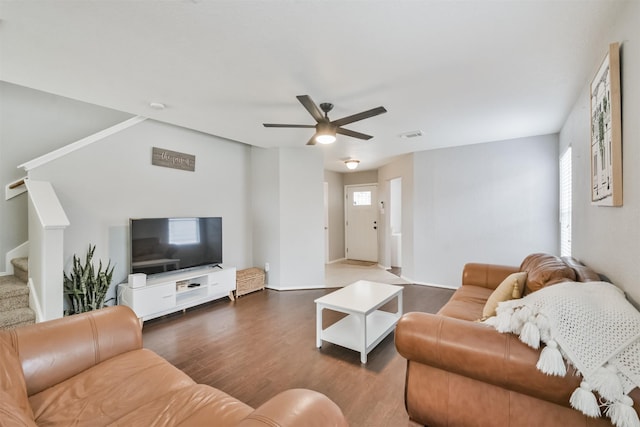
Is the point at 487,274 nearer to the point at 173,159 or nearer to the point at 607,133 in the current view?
the point at 607,133

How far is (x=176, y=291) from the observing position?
11.1 feet

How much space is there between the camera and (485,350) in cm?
127

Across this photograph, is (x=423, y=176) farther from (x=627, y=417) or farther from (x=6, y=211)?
(x=6, y=211)

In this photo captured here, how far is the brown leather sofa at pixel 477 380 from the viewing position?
3.80 ft

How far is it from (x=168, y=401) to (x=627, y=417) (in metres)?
1.79

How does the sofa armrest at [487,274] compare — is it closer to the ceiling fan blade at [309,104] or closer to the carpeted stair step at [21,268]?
the ceiling fan blade at [309,104]

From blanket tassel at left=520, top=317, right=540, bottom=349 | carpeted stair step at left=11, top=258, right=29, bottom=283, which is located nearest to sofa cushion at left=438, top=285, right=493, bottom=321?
blanket tassel at left=520, top=317, right=540, bottom=349

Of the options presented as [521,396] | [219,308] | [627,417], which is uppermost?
[627,417]

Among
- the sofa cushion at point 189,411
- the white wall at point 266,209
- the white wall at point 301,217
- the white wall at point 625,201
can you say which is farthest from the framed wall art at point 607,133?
the white wall at point 266,209

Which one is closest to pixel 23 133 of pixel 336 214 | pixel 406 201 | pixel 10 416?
pixel 10 416

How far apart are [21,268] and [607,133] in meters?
4.94

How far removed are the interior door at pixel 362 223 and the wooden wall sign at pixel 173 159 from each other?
4353 millimetres

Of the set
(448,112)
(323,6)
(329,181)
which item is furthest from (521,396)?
(329,181)

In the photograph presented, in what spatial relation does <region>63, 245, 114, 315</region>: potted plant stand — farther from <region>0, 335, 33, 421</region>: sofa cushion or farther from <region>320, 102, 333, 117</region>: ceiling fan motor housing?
<region>320, 102, 333, 117</region>: ceiling fan motor housing
